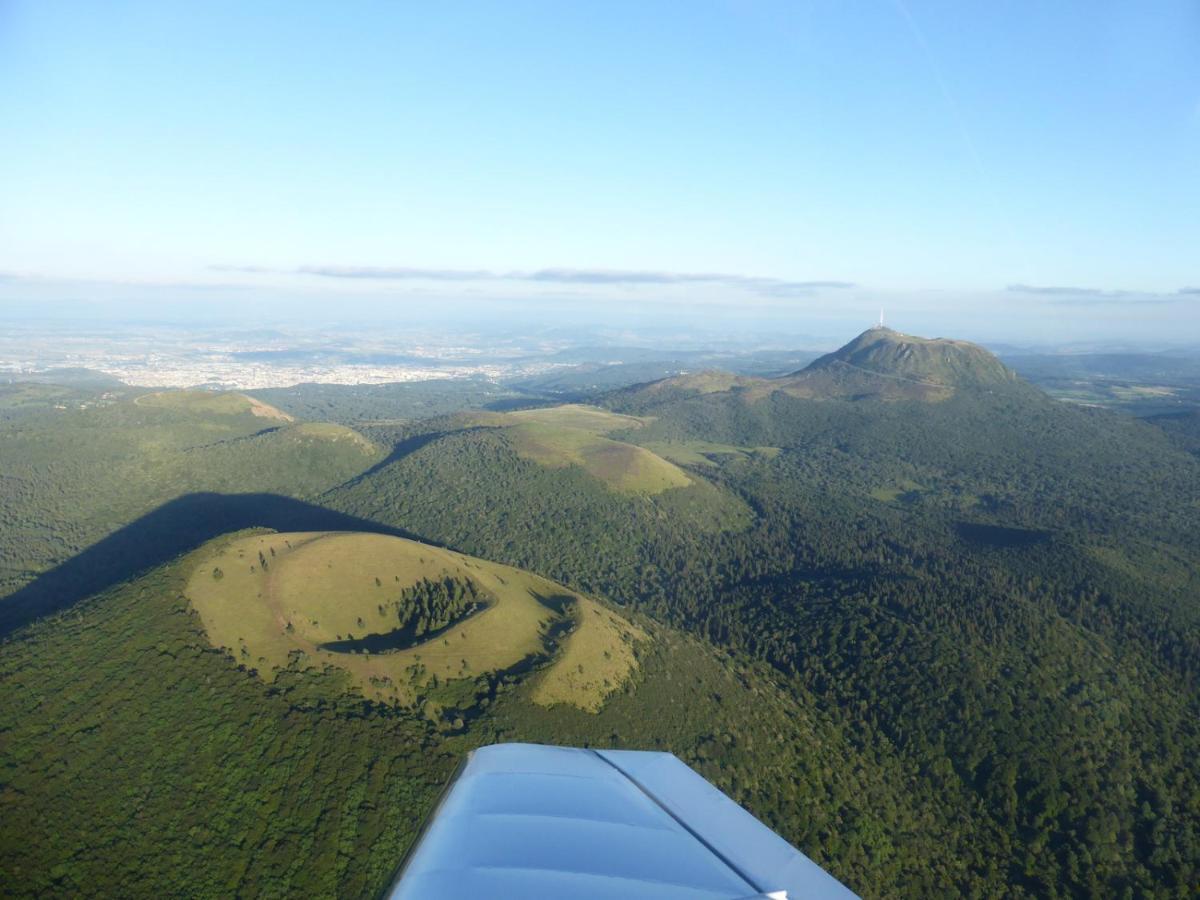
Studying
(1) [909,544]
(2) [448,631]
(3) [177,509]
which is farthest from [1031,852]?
(3) [177,509]

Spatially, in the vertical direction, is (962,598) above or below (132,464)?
below

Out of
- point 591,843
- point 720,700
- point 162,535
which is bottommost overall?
point 162,535

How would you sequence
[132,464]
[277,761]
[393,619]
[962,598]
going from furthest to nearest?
[132,464]
[962,598]
[393,619]
[277,761]

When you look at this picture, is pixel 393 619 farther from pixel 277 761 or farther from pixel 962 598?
pixel 962 598

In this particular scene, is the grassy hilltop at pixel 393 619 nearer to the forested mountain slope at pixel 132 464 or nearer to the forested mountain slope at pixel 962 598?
the forested mountain slope at pixel 962 598

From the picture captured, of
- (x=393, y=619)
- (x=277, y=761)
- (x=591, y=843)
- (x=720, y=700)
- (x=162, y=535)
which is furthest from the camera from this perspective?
(x=162, y=535)

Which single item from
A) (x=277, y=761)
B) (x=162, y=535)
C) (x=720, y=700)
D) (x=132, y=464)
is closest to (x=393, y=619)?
(x=277, y=761)

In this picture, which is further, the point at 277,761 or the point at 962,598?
the point at 962,598

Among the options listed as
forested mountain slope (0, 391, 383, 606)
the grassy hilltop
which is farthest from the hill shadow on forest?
the grassy hilltop
